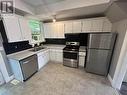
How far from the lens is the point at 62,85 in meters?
2.22

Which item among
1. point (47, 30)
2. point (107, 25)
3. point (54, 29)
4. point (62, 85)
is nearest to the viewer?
point (62, 85)

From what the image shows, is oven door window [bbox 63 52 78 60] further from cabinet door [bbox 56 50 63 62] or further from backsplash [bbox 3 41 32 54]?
backsplash [bbox 3 41 32 54]

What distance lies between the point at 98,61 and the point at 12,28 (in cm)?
318

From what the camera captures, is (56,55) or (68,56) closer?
(68,56)

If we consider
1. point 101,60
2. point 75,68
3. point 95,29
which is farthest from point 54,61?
point 95,29

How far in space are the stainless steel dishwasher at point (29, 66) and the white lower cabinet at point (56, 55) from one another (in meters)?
1.08

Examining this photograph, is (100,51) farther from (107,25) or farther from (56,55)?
(56,55)

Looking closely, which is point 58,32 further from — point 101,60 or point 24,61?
point 101,60

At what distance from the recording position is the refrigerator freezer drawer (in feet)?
7.93

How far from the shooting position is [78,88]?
6.86 feet

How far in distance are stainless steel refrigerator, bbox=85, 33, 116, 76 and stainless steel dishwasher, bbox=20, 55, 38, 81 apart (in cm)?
218

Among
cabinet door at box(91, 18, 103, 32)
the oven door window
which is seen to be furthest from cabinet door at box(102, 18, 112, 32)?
the oven door window

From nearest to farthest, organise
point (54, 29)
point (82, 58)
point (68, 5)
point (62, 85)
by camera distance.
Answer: point (68, 5) → point (62, 85) → point (82, 58) → point (54, 29)

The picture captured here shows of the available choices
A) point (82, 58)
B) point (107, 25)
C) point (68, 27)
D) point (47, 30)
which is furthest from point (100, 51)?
point (47, 30)
